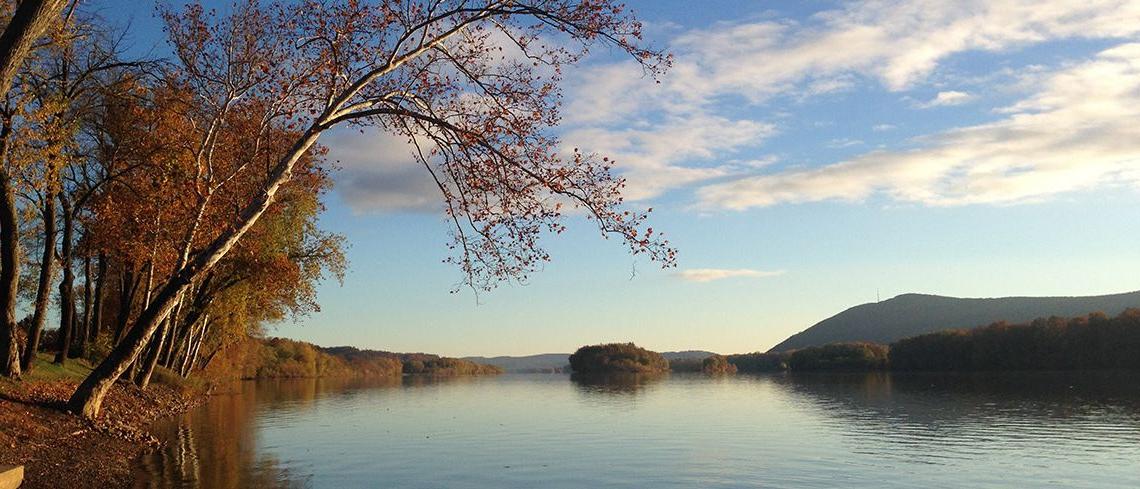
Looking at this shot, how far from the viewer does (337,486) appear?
63.3 feet

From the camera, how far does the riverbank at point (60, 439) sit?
1647cm

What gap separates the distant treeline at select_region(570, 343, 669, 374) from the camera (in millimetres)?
187750

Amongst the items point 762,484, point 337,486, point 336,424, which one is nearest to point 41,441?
point 337,486

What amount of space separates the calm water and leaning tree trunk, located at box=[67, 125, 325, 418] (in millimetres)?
2543

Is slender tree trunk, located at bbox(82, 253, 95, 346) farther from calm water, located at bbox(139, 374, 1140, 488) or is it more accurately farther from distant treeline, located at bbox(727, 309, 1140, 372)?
distant treeline, located at bbox(727, 309, 1140, 372)

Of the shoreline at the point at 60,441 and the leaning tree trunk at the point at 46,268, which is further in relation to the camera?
the leaning tree trunk at the point at 46,268

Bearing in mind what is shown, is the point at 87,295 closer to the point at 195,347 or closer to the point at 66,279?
the point at 66,279

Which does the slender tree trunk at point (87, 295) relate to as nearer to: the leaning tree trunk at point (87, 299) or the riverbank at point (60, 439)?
the leaning tree trunk at point (87, 299)

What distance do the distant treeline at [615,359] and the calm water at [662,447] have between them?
141322mm

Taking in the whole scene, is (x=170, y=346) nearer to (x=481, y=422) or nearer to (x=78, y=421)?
(x=481, y=422)

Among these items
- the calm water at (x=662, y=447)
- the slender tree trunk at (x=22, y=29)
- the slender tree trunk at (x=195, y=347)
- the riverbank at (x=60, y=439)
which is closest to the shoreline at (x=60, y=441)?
the riverbank at (x=60, y=439)

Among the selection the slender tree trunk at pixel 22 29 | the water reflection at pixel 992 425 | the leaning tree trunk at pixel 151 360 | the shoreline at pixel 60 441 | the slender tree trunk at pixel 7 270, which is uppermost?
the slender tree trunk at pixel 22 29

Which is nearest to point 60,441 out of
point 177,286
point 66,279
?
point 177,286

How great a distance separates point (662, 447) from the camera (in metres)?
27.4
